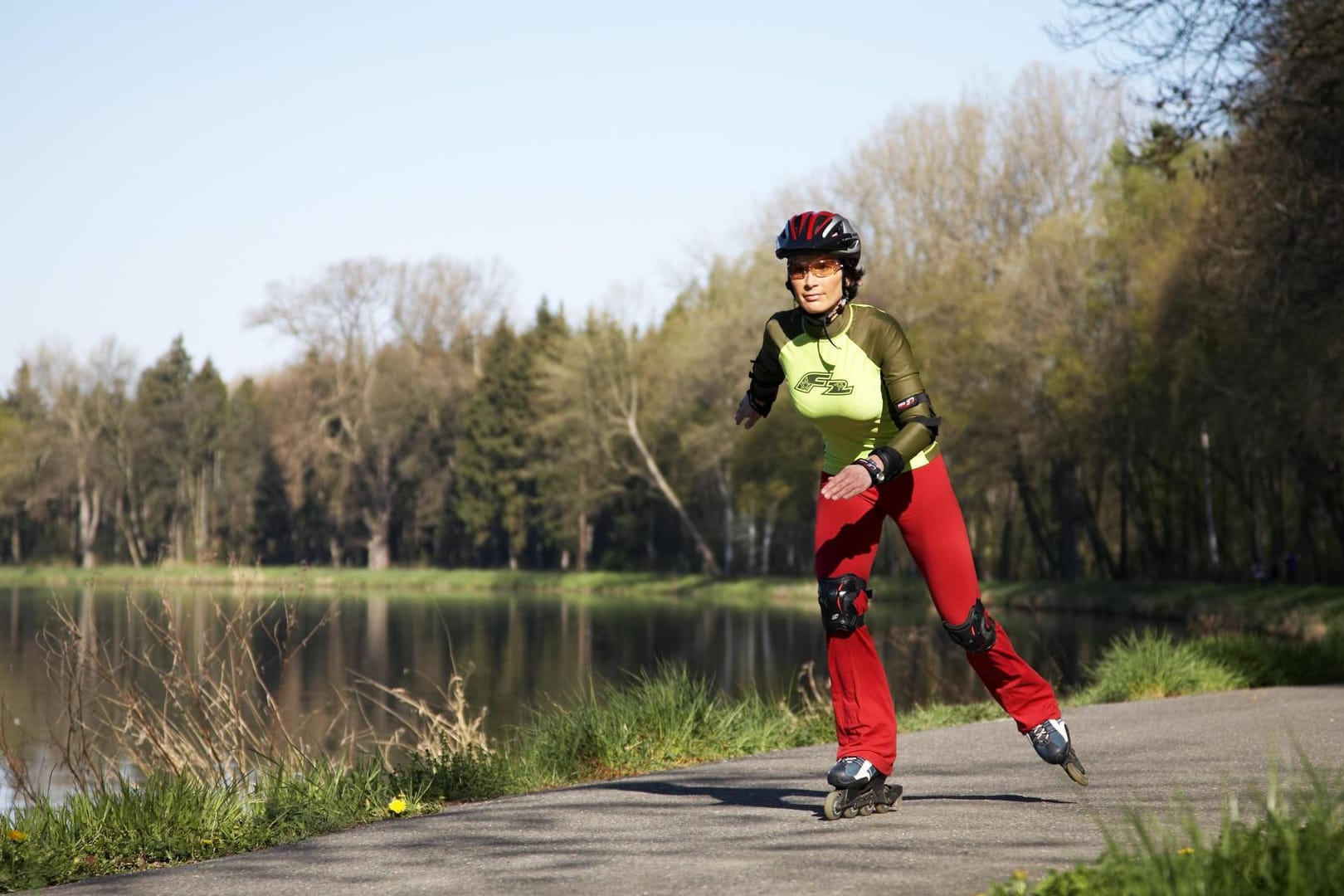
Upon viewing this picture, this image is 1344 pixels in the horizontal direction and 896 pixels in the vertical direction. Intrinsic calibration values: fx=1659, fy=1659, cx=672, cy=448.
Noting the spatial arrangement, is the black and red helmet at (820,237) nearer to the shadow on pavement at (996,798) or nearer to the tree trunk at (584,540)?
the shadow on pavement at (996,798)

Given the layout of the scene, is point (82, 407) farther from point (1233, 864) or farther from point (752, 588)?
point (1233, 864)

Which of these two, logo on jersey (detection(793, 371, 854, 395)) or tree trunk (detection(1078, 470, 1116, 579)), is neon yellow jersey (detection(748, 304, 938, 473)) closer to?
logo on jersey (detection(793, 371, 854, 395))

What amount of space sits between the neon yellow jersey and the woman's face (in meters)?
0.08

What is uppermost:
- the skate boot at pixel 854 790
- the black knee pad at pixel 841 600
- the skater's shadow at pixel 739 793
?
the black knee pad at pixel 841 600

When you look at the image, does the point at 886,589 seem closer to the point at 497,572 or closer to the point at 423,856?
the point at 497,572

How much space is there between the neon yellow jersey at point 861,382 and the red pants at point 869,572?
149 millimetres

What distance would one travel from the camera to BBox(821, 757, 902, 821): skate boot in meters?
6.05

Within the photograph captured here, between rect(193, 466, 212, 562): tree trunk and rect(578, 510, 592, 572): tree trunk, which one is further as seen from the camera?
rect(193, 466, 212, 562): tree trunk

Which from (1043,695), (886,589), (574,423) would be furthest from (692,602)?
(1043,695)

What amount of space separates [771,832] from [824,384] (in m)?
1.63

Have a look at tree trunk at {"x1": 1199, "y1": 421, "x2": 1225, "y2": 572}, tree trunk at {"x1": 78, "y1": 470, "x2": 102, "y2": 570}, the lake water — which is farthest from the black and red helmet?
tree trunk at {"x1": 78, "y1": 470, "x2": 102, "y2": 570}

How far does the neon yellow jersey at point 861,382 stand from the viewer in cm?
607

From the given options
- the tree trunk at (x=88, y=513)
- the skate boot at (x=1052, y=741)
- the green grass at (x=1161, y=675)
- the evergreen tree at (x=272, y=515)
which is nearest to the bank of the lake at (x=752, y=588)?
the skate boot at (x=1052, y=741)

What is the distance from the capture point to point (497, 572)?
68.9 m
